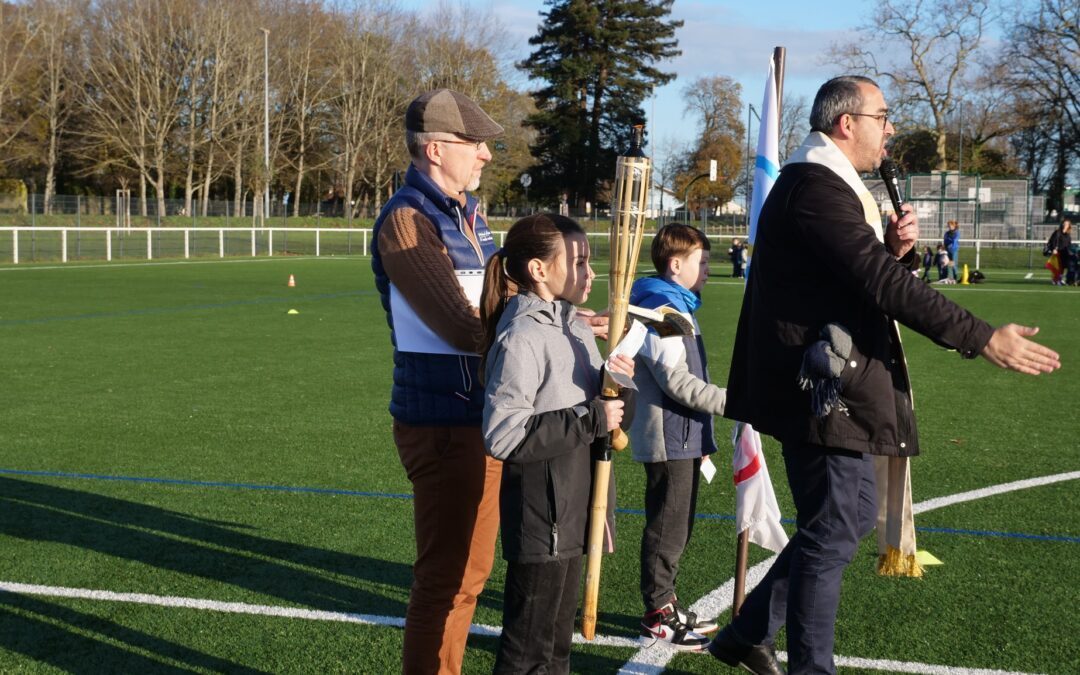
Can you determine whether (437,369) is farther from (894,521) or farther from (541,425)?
(894,521)

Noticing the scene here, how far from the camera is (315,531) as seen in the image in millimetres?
5871

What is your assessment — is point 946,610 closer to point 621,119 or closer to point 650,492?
point 650,492

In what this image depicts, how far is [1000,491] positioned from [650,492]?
3.20m

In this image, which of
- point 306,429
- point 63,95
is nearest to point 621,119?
point 63,95

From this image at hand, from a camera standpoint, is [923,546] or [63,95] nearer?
[923,546]

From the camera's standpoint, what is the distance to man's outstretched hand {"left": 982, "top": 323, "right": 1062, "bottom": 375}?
10.7 feet

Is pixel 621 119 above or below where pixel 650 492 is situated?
above

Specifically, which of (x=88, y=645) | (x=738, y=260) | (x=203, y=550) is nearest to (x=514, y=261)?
(x=88, y=645)

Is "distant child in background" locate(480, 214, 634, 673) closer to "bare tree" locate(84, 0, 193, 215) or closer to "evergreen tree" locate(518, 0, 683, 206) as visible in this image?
"bare tree" locate(84, 0, 193, 215)

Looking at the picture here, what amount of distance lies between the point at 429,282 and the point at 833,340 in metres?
1.18

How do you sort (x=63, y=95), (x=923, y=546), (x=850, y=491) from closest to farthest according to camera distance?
(x=850, y=491) → (x=923, y=546) → (x=63, y=95)

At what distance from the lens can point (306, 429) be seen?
8.63 meters

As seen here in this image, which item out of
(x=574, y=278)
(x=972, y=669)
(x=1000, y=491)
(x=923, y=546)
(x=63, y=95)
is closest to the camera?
(x=574, y=278)

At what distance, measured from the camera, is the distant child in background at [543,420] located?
10.4 ft
